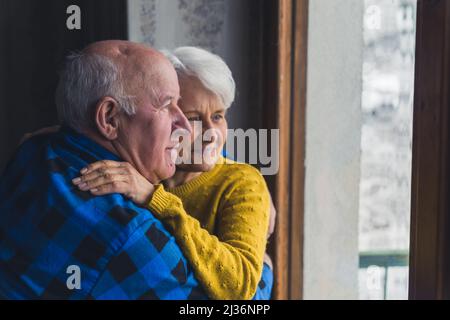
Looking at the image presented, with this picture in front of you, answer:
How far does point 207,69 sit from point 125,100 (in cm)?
19

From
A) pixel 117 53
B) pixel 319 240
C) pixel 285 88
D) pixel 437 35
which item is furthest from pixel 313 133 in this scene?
pixel 117 53

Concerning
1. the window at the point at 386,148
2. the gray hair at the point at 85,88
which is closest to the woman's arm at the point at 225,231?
the gray hair at the point at 85,88

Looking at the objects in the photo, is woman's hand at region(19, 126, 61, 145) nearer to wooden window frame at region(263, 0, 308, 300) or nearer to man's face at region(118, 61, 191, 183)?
man's face at region(118, 61, 191, 183)

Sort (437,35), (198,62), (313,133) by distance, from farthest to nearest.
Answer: (313,133), (198,62), (437,35)

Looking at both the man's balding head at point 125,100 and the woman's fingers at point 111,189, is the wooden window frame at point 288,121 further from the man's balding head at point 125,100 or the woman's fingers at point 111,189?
the woman's fingers at point 111,189

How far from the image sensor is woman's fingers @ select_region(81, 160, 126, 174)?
1206 mm

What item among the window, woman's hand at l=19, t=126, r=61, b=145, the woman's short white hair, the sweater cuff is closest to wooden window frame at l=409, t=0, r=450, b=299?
the window

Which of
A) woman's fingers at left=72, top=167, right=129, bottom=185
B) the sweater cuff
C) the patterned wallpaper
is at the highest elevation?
the patterned wallpaper

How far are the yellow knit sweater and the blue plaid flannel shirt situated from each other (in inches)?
1.2

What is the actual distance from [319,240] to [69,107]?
0.61m

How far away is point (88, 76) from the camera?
1201 mm

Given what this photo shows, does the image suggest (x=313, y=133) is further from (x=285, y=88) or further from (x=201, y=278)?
(x=201, y=278)

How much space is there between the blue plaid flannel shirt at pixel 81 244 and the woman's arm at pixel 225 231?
0.07 ft

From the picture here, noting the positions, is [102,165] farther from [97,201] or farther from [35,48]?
[35,48]
